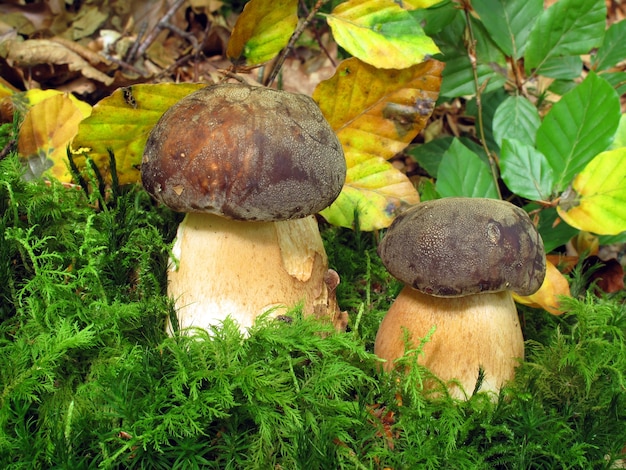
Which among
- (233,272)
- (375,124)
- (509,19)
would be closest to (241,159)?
(233,272)

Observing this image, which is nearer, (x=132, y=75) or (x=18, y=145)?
(x=18, y=145)

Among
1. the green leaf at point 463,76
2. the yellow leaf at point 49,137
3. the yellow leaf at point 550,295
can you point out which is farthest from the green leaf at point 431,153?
the yellow leaf at point 49,137

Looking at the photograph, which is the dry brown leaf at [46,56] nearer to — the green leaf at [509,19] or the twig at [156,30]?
the twig at [156,30]

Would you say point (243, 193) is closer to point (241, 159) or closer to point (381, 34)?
point (241, 159)

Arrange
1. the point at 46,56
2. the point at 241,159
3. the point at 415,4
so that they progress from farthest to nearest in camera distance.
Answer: the point at 46,56, the point at 415,4, the point at 241,159

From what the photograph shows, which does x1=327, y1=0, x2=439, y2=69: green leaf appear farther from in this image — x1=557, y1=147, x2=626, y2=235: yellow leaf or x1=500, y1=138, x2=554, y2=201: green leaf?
x1=557, y1=147, x2=626, y2=235: yellow leaf

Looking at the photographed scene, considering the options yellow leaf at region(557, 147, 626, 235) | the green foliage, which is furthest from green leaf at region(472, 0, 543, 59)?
yellow leaf at region(557, 147, 626, 235)

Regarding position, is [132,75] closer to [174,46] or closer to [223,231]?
[174,46]

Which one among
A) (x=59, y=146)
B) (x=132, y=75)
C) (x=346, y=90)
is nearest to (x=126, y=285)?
(x=59, y=146)
